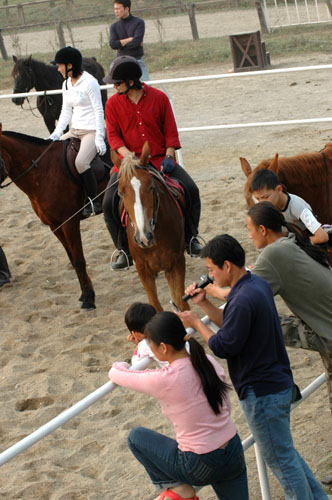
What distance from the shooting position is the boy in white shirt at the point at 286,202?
4402mm

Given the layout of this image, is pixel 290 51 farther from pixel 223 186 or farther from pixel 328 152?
pixel 328 152

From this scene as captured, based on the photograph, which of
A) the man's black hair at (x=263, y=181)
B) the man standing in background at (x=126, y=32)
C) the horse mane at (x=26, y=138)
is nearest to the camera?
the man's black hair at (x=263, y=181)

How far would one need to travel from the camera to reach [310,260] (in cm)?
340

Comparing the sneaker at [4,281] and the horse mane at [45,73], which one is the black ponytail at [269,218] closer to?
the sneaker at [4,281]

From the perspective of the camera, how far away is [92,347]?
6.16 m

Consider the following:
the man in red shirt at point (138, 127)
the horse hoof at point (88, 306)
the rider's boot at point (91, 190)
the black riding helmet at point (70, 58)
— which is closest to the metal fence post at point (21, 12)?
the black riding helmet at point (70, 58)

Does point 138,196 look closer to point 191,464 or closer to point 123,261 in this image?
point 123,261

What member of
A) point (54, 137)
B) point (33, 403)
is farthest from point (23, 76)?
point (33, 403)

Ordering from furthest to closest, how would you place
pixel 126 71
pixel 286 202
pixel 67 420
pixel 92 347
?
pixel 92 347
pixel 126 71
pixel 286 202
pixel 67 420

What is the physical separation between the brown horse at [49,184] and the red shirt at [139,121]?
1.11 meters

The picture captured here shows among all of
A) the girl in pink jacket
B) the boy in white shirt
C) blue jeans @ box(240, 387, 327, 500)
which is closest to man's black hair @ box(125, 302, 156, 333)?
the girl in pink jacket

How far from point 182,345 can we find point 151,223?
2414 mm

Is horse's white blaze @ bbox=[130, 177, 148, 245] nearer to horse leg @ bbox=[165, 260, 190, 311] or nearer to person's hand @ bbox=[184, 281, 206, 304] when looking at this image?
horse leg @ bbox=[165, 260, 190, 311]

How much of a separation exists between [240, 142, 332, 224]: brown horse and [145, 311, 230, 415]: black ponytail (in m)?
2.71
